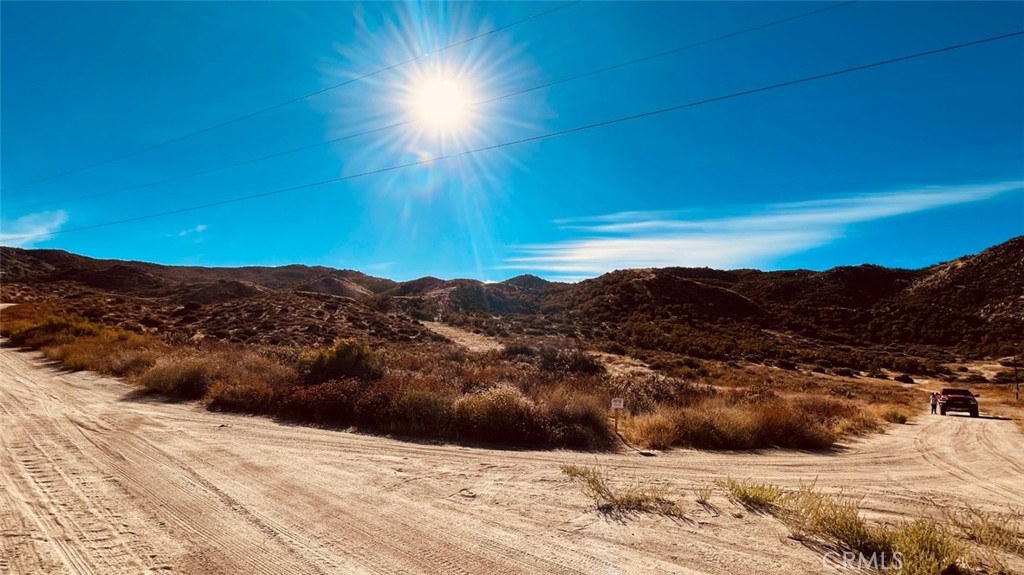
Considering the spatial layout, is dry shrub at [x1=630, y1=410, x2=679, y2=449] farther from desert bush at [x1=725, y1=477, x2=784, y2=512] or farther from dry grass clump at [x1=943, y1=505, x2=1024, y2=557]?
dry grass clump at [x1=943, y1=505, x2=1024, y2=557]

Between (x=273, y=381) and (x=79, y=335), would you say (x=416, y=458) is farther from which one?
(x=79, y=335)

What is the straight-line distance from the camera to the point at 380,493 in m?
6.43

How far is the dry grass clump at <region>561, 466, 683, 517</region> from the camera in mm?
5934

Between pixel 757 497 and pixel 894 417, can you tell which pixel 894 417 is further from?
pixel 757 497

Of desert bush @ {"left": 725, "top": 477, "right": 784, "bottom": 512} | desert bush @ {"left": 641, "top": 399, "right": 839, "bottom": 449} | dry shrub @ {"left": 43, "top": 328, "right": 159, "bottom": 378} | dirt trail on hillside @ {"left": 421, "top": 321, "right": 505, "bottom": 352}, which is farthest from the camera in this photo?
dirt trail on hillside @ {"left": 421, "top": 321, "right": 505, "bottom": 352}

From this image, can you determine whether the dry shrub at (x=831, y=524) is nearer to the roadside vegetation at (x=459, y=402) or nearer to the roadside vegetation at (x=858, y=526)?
the roadside vegetation at (x=858, y=526)

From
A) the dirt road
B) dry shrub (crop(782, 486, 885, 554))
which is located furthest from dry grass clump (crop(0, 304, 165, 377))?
dry shrub (crop(782, 486, 885, 554))

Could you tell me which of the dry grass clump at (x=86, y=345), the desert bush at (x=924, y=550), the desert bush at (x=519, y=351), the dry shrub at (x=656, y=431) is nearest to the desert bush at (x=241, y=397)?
the dry grass clump at (x=86, y=345)

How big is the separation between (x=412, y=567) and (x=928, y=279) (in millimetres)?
92088

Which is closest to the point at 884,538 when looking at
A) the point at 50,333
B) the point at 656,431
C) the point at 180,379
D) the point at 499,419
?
the point at 656,431

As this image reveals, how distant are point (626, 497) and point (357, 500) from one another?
361cm

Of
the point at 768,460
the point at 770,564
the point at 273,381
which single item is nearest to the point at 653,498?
the point at 770,564

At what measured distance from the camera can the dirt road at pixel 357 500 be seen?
182 inches

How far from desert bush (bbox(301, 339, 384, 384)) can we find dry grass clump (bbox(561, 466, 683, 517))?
373 inches
